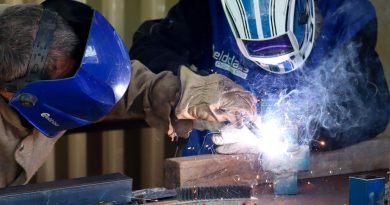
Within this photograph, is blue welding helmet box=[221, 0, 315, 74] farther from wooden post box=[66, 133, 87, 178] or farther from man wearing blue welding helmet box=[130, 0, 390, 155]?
wooden post box=[66, 133, 87, 178]

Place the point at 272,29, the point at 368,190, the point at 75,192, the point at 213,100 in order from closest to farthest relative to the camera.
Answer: the point at 75,192 < the point at 368,190 < the point at 213,100 < the point at 272,29

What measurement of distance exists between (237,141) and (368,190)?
0.48m

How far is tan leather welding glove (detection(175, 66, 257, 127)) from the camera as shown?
1764mm

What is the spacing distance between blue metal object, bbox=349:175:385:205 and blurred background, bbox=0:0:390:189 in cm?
92

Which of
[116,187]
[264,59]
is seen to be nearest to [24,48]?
[116,187]

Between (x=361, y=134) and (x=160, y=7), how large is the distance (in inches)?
37.6

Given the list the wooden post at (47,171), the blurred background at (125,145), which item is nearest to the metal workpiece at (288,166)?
the blurred background at (125,145)

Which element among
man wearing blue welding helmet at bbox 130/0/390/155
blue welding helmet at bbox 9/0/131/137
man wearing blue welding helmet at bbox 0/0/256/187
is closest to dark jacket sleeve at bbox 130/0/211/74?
man wearing blue welding helmet at bbox 130/0/390/155

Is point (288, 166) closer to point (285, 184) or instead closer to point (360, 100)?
point (285, 184)

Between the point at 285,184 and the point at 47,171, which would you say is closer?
the point at 285,184

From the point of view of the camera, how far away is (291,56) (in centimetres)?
212

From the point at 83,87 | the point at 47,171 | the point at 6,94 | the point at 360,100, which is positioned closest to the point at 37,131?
the point at 6,94

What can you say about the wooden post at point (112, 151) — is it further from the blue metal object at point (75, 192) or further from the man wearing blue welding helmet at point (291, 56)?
the blue metal object at point (75, 192)

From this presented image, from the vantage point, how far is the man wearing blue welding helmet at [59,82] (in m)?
1.39
